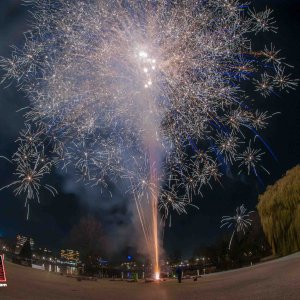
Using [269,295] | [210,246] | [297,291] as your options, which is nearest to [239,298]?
[269,295]

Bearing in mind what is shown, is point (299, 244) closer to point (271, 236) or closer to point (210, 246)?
point (271, 236)

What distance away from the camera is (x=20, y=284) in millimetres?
14391

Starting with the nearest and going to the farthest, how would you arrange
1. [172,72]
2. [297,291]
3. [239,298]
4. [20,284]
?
[297,291]
[239,298]
[20,284]
[172,72]

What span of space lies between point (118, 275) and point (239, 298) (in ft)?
118

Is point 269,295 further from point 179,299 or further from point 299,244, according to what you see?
point 299,244

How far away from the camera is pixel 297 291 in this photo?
10.0 metres

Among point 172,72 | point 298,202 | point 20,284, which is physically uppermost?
point 172,72

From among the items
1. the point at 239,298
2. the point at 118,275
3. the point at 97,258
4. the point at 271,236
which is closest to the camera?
the point at 239,298

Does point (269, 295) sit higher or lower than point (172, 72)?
lower

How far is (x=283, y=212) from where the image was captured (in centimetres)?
2198

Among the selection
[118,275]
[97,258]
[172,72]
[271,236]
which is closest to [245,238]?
[118,275]

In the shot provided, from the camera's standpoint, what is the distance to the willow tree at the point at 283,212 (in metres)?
21.0

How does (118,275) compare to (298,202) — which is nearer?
(298,202)

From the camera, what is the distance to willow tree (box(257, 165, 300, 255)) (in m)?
21.0
